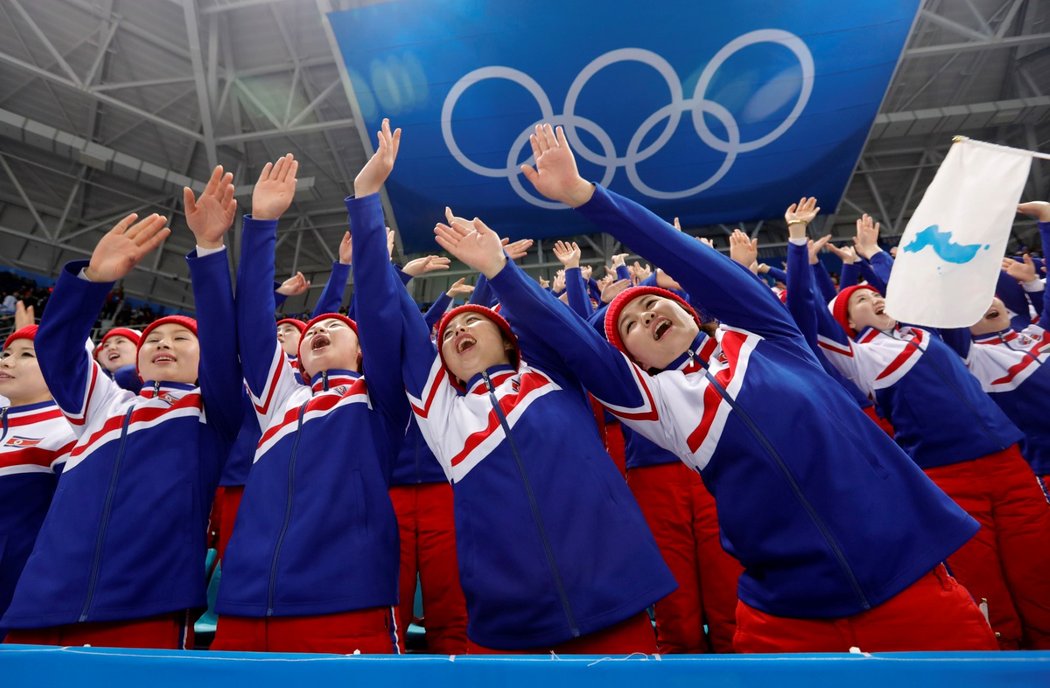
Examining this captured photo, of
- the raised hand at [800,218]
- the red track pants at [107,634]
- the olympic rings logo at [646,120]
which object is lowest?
the red track pants at [107,634]

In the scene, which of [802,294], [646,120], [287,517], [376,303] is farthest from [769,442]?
[646,120]

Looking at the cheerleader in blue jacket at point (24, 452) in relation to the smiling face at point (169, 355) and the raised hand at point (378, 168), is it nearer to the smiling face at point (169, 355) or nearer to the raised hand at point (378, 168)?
the smiling face at point (169, 355)

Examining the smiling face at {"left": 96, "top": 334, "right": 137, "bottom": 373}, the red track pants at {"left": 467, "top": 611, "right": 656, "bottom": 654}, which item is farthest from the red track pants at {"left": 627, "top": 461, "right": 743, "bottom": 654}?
the smiling face at {"left": 96, "top": 334, "right": 137, "bottom": 373}

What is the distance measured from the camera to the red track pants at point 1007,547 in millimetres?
2420

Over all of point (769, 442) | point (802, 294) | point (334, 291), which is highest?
point (334, 291)

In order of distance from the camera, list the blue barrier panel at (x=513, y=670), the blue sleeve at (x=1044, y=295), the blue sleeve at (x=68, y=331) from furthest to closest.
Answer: the blue sleeve at (x=1044, y=295) → the blue sleeve at (x=68, y=331) → the blue barrier panel at (x=513, y=670)

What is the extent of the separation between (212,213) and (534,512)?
173 centimetres

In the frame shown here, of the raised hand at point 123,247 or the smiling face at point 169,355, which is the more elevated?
the raised hand at point 123,247

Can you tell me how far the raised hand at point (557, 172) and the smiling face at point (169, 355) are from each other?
158 cm

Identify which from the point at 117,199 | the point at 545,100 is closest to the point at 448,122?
the point at 545,100

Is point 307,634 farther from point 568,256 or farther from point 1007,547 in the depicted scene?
point 1007,547

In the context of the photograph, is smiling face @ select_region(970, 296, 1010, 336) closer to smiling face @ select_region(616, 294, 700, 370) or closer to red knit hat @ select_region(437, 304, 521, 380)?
smiling face @ select_region(616, 294, 700, 370)

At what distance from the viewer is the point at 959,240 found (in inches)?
71.4

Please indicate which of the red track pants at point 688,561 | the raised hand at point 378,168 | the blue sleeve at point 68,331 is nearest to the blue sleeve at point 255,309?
the raised hand at point 378,168
